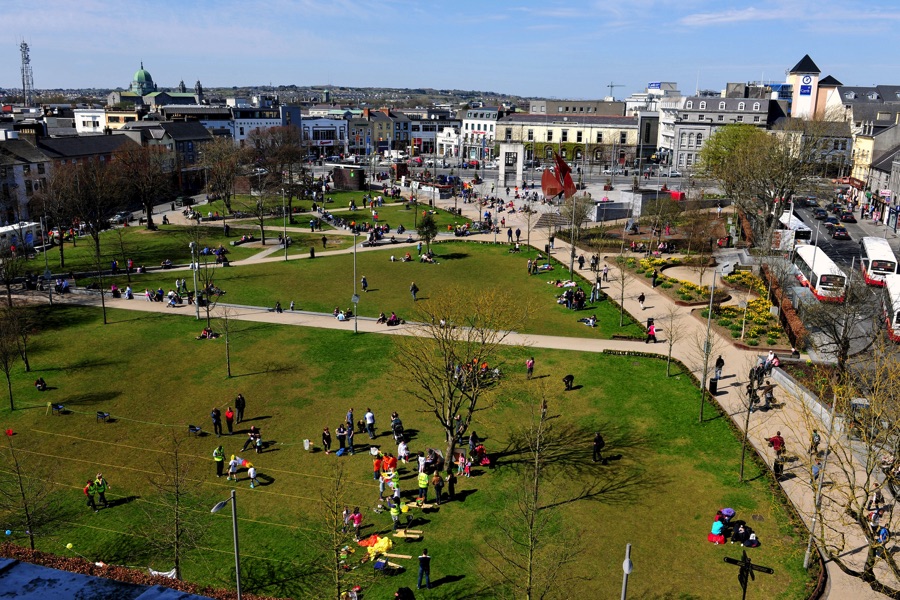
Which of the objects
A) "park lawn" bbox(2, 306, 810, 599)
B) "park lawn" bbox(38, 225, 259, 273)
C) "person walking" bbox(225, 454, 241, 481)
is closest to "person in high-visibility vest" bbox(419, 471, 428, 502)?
"park lawn" bbox(2, 306, 810, 599)

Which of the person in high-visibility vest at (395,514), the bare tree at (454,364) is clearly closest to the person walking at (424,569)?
the person in high-visibility vest at (395,514)

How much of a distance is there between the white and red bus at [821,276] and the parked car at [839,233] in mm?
17255

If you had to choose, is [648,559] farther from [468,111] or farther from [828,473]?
[468,111]

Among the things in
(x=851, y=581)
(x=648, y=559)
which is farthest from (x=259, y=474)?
(x=851, y=581)

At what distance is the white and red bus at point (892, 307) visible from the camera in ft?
128

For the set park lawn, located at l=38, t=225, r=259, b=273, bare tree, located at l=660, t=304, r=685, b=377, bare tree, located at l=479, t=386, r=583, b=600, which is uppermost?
park lawn, located at l=38, t=225, r=259, b=273

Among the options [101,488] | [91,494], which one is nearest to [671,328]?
[101,488]

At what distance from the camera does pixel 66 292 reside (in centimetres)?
5116

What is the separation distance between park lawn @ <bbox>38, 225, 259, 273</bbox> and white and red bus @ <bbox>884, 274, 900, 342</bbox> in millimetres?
50126

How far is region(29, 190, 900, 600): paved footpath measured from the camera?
73.9ft

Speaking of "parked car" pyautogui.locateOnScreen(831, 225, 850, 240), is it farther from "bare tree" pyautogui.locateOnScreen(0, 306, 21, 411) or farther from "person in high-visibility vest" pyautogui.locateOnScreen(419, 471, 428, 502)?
"bare tree" pyautogui.locateOnScreen(0, 306, 21, 411)

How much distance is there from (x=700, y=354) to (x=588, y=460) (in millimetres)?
13869

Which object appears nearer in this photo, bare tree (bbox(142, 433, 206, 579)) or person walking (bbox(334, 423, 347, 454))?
bare tree (bbox(142, 433, 206, 579))

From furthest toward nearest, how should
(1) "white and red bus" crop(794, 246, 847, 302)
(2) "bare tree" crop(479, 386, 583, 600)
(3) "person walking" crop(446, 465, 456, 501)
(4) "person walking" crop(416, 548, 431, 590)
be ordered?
1. (1) "white and red bus" crop(794, 246, 847, 302)
2. (3) "person walking" crop(446, 465, 456, 501)
3. (4) "person walking" crop(416, 548, 431, 590)
4. (2) "bare tree" crop(479, 386, 583, 600)
